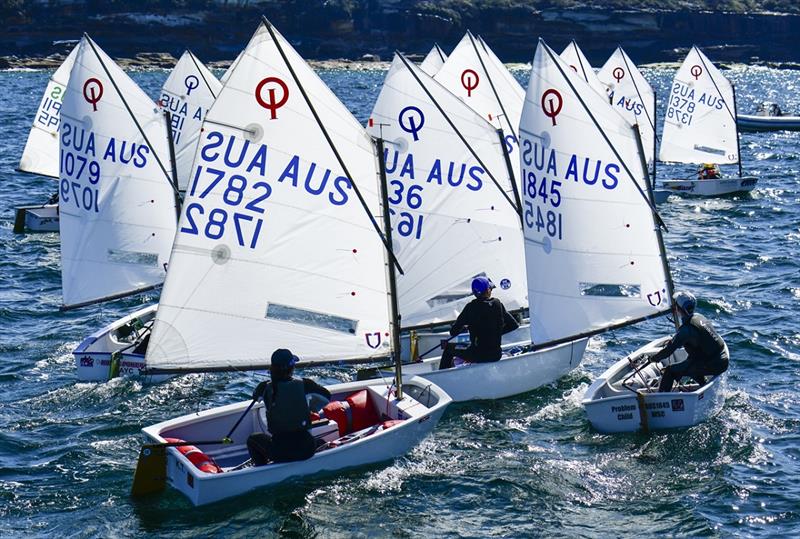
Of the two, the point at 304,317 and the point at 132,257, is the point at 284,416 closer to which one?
the point at 304,317

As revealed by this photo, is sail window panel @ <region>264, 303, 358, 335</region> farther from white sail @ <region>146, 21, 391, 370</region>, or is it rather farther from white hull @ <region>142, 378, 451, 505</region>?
white hull @ <region>142, 378, 451, 505</region>

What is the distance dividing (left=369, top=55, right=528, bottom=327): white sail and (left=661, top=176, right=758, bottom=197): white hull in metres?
24.0

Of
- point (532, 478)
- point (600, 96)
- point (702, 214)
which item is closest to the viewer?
point (532, 478)

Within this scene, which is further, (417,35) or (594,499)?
(417,35)

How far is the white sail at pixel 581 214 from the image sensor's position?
21016 mm

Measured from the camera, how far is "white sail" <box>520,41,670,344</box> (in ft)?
68.9

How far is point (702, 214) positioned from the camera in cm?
4216

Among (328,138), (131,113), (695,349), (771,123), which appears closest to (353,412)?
(328,138)

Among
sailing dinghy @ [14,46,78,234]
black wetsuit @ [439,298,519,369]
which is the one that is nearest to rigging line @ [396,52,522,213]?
black wetsuit @ [439,298,519,369]

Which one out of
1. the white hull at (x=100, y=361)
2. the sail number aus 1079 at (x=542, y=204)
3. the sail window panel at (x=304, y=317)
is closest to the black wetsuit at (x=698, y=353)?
the sail number aus 1079 at (x=542, y=204)

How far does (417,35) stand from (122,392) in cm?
15370

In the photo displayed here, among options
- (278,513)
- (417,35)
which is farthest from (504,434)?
(417,35)

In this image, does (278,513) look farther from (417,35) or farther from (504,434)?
(417,35)

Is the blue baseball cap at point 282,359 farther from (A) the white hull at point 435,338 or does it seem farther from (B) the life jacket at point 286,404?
(A) the white hull at point 435,338
